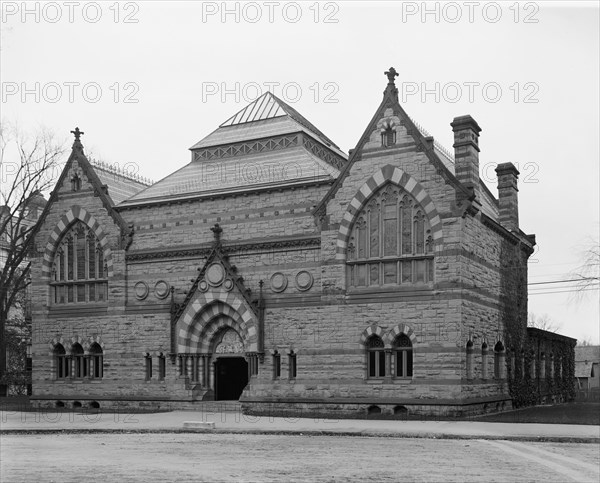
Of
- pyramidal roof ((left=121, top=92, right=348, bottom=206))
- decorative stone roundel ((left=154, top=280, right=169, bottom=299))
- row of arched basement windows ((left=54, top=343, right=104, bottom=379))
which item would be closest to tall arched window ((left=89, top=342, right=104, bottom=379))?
row of arched basement windows ((left=54, top=343, right=104, bottom=379))

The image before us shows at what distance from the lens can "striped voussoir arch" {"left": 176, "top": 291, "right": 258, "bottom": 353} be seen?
114 ft

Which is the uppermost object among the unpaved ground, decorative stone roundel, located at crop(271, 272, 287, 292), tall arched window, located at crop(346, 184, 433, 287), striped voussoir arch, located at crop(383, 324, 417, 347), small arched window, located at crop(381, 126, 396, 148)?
small arched window, located at crop(381, 126, 396, 148)

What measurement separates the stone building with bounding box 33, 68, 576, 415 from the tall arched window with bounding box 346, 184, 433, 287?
0.18ft

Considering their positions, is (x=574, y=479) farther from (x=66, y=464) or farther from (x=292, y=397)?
(x=292, y=397)

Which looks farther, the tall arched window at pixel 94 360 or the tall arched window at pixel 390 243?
the tall arched window at pixel 94 360

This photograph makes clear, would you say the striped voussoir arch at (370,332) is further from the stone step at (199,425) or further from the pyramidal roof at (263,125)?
the pyramidal roof at (263,125)

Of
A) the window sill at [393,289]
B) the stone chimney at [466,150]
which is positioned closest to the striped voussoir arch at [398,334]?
the window sill at [393,289]

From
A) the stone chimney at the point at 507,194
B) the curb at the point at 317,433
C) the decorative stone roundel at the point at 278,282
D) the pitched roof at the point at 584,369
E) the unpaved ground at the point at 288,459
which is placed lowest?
the pitched roof at the point at 584,369

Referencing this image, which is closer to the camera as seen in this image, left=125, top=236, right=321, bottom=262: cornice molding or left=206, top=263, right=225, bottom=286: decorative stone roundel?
left=125, top=236, right=321, bottom=262: cornice molding

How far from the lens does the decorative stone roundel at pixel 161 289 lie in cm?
3681

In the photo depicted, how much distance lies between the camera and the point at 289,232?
113 ft

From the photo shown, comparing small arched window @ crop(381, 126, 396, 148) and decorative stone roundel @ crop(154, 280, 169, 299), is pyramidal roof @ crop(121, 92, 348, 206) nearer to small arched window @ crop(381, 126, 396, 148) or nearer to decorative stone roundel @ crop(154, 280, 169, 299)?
small arched window @ crop(381, 126, 396, 148)

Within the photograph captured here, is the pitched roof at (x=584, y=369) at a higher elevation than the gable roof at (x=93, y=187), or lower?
lower

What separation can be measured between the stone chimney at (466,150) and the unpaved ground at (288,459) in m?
12.8
